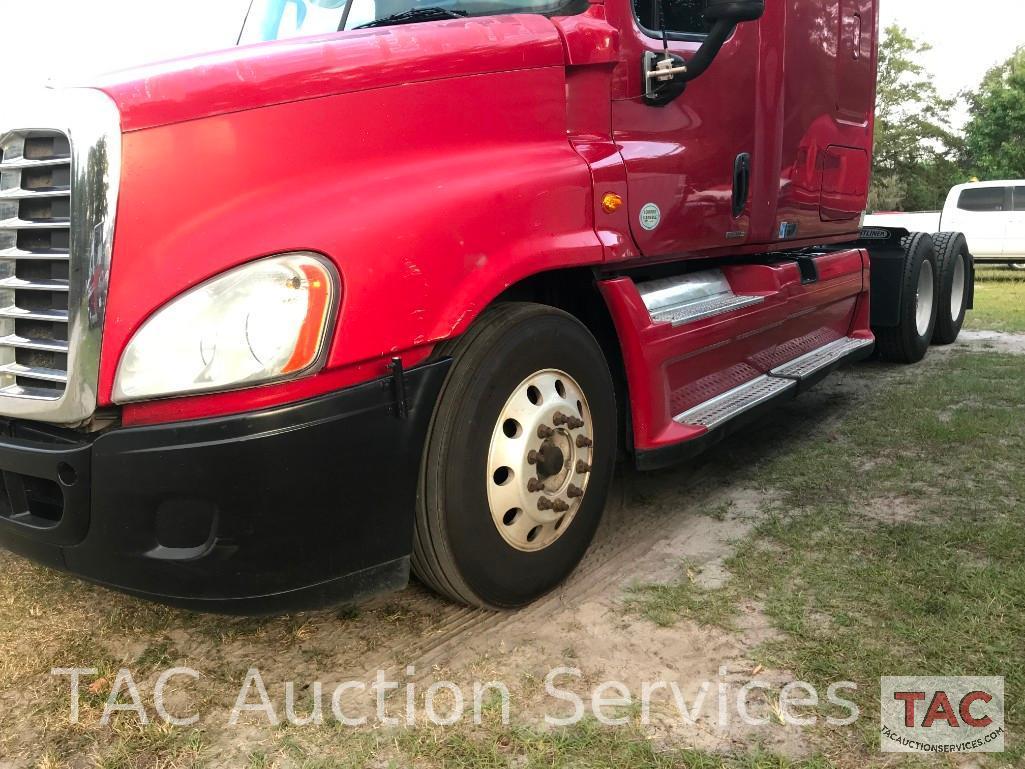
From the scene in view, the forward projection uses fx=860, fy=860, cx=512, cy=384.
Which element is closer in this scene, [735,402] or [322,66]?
[322,66]

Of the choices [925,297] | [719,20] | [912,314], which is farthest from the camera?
[925,297]

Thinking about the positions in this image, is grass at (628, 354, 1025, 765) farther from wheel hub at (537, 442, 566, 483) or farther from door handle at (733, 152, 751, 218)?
door handle at (733, 152, 751, 218)

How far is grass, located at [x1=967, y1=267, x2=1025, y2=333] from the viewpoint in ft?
28.8

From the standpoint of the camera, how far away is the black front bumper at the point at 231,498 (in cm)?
198

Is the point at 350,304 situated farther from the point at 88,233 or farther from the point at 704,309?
the point at 704,309

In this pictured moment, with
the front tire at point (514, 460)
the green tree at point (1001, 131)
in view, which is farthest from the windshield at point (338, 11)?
the green tree at point (1001, 131)

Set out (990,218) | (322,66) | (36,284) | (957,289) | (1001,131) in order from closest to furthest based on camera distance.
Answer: (36,284) < (322,66) < (957,289) < (990,218) < (1001,131)

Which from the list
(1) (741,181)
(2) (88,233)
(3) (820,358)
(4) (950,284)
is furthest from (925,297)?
(2) (88,233)

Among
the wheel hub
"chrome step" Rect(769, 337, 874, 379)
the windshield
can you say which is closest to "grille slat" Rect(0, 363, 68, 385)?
the wheel hub

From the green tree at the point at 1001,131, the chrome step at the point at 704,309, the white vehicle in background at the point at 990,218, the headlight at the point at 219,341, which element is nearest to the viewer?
the headlight at the point at 219,341

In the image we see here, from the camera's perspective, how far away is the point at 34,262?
6.95ft

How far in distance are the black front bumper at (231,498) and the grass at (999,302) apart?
26.0 ft

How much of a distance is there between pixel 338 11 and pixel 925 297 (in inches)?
225

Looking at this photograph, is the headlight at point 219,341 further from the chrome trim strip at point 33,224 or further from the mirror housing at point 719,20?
the mirror housing at point 719,20
